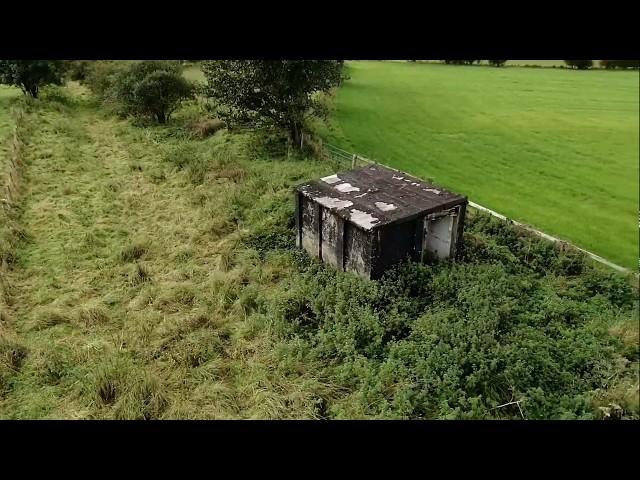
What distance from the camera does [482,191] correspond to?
531 inches

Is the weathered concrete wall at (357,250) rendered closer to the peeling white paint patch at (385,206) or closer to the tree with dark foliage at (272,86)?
the peeling white paint patch at (385,206)

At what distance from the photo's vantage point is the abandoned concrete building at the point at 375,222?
29.2 ft

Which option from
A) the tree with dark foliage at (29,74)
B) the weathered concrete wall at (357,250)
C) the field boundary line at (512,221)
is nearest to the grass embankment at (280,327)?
the weathered concrete wall at (357,250)

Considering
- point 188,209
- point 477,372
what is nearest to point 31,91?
point 188,209

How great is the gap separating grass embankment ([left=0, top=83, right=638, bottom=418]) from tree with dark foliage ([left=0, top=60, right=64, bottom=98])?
1680cm

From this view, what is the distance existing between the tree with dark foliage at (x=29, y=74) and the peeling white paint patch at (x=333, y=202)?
22989 mm

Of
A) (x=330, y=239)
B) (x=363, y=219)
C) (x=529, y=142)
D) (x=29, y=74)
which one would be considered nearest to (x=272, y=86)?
(x=330, y=239)

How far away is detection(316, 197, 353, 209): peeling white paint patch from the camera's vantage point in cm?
958

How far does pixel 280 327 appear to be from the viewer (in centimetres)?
802

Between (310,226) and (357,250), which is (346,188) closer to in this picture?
(310,226)

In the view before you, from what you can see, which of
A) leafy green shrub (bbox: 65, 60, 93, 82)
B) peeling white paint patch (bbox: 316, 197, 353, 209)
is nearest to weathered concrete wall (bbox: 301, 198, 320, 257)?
peeling white paint patch (bbox: 316, 197, 353, 209)

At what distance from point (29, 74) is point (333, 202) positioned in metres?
24.6
